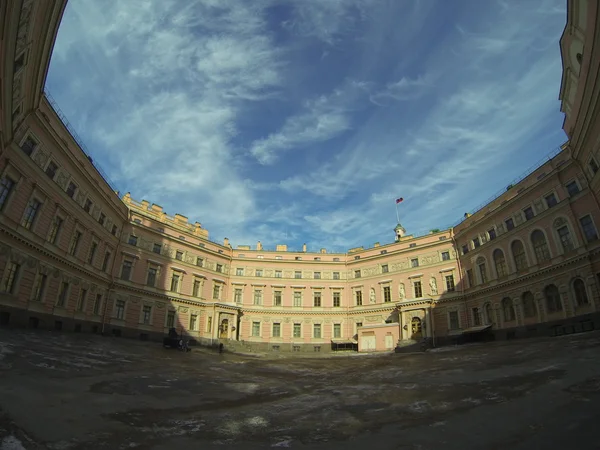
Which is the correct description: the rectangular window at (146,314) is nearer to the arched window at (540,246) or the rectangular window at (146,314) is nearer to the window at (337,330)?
the window at (337,330)

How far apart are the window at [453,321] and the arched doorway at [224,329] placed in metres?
28.4

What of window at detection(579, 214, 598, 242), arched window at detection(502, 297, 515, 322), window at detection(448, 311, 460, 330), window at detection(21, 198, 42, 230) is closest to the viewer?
window at detection(21, 198, 42, 230)

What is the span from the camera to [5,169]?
74.9 ft

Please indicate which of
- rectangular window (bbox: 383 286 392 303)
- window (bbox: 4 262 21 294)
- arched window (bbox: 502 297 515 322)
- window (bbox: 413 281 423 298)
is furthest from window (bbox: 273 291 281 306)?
window (bbox: 4 262 21 294)

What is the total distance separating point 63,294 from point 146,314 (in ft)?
40.7

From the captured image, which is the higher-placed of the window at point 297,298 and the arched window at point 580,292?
the window at point 297,298

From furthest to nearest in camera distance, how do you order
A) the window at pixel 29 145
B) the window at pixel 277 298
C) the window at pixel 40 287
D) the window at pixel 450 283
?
the window at pixel 277 298
the window at pixel 450 283
the window at pixel 40 287
the window at pixel 29 145

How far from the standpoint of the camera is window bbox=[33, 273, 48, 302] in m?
26.4

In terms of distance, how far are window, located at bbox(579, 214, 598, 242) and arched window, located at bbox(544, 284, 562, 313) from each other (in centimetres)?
529

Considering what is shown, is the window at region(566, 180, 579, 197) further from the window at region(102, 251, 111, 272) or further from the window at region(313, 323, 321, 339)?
the window at region(102, 251, 111, 272)

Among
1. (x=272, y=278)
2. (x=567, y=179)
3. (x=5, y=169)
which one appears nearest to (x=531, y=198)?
(x=567, y=179)

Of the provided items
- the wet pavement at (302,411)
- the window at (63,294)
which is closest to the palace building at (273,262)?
the window at (63,294)

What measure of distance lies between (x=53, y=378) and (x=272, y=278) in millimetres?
42471

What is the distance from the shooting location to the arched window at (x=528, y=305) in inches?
1294
